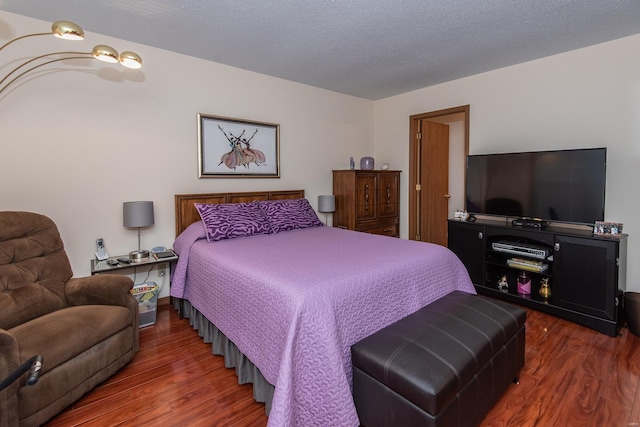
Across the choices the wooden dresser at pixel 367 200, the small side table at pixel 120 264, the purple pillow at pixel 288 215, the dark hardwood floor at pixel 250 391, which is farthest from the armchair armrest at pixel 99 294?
the wooden dresser at pixel 367 200

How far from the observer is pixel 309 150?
4.24 meters

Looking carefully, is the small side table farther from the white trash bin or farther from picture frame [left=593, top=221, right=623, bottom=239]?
picture frame [left=593, top=221, right=623, bottom=239]

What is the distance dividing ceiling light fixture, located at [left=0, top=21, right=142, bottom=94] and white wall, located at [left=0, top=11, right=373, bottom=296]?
0.19 feet

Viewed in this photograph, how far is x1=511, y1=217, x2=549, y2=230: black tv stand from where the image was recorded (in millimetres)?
3113

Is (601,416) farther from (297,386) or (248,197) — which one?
(248,197)

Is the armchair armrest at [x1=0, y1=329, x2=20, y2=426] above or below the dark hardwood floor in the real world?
above

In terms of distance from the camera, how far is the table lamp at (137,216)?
273cm

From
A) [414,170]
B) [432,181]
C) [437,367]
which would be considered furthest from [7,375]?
[432,181]

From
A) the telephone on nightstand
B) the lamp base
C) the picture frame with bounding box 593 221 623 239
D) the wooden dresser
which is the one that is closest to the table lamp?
the lamp base

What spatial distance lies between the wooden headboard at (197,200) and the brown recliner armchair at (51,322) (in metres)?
1.00

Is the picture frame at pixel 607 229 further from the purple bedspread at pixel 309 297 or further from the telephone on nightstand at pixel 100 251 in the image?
the telephone on nightstand at pixel 100 251

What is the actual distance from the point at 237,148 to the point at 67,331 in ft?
7.55

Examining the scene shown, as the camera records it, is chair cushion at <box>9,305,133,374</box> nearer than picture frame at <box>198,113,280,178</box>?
Yes

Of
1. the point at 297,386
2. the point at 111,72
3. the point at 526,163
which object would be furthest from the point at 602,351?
the point at 111,72
